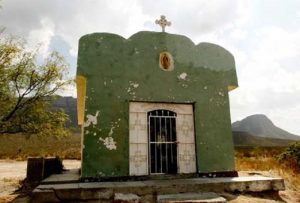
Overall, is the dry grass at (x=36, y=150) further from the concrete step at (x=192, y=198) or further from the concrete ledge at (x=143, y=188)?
the concrete step at (x=192, y=198)

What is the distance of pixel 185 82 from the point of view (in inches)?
394

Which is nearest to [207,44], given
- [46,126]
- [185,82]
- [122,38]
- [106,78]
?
[185,82]

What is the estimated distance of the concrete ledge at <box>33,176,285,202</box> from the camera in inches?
274

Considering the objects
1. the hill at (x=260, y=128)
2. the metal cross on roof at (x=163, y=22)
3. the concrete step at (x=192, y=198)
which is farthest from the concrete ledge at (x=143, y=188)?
the hill at (x=260, y=128)

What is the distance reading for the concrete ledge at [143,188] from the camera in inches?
274

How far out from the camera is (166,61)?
10.0 metres

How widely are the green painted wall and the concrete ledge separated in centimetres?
135

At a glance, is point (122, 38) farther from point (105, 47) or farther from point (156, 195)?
point (156, 195)

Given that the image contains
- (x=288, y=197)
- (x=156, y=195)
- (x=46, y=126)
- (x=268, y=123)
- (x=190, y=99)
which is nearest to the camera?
(x=156, y=195)

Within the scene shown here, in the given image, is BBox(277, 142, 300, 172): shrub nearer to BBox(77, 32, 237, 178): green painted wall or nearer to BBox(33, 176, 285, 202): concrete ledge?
BBox(77, 32, 237, 178): green painted wall

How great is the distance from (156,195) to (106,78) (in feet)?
13.2

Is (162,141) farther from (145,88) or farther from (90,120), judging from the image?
(90,120)

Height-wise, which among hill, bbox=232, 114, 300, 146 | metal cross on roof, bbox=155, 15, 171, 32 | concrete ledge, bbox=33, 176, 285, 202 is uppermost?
hill, bbox=232, 114, 300, 146

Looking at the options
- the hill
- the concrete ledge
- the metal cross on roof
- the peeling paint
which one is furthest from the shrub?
the hill
